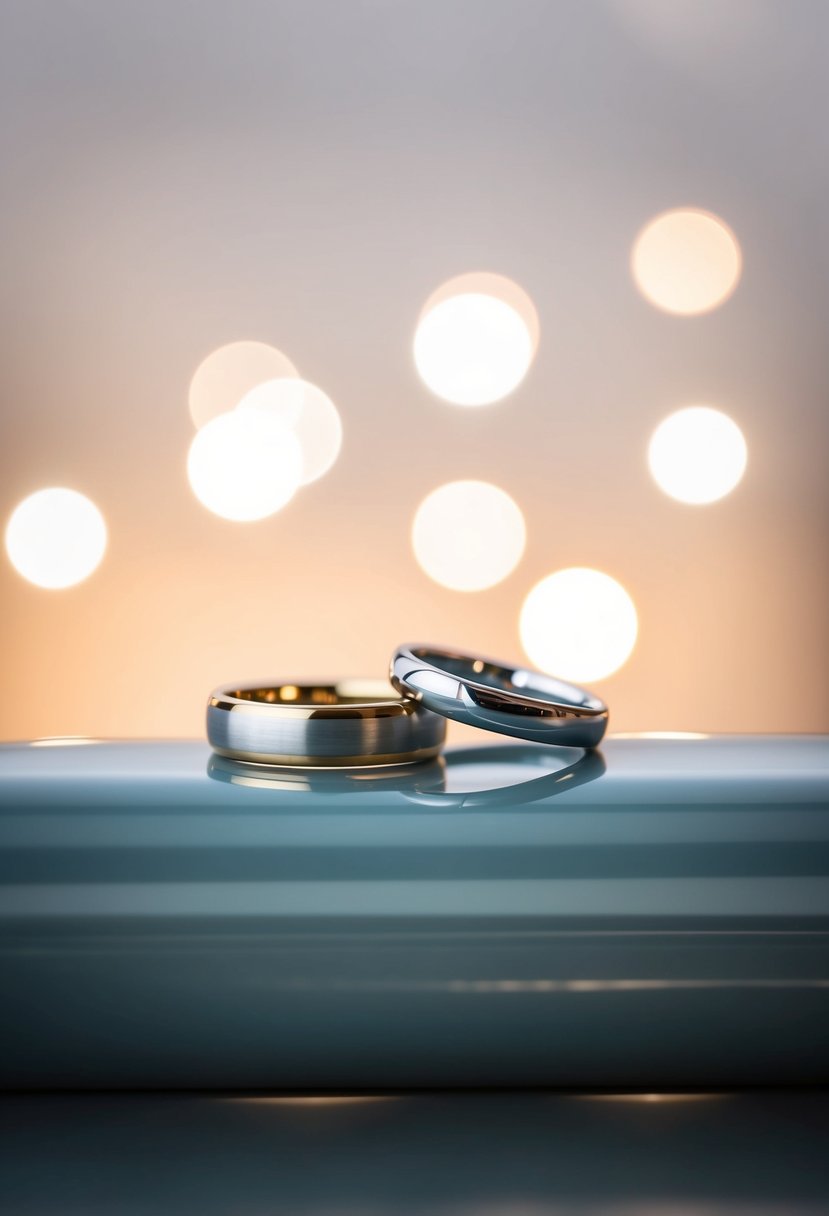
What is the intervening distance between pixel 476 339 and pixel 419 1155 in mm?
563

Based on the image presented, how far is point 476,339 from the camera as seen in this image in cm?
68

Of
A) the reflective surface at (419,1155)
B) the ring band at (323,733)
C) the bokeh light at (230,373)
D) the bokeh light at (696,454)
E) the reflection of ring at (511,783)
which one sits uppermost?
the bokeh light at (230,373)

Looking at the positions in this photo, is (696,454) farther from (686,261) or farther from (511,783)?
(511,783)

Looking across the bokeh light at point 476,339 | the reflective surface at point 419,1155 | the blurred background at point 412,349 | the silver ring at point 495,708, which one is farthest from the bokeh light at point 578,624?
Result: the reflective surface at point 419,1155

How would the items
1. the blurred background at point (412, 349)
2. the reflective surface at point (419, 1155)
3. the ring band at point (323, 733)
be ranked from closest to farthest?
the reflective surface at point (419, 1155) < the ring band at point (323, 733) < the blurred background at point (412, 349)

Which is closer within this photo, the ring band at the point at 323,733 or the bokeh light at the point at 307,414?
the ring band at the point at 323,733

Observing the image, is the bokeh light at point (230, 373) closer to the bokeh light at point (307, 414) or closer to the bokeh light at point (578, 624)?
the bokeh light at point (307, 414)

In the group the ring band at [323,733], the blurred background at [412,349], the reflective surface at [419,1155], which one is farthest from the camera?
the blurred background at [412,349]

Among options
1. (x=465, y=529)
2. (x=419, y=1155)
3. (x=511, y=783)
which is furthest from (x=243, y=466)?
(x=419, y=1155)

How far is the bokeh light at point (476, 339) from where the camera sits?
0.67 m

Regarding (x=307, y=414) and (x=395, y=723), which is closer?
(x=395, y=723)

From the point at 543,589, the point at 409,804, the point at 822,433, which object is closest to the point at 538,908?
the point at 409,804

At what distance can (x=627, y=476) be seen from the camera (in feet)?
2.25

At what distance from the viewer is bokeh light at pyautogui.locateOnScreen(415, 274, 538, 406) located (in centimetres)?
67
